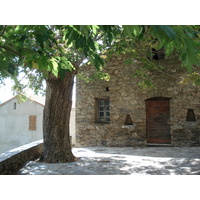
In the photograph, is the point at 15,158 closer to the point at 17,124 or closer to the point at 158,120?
the point at 158,120

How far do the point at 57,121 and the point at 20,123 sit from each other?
9479mm

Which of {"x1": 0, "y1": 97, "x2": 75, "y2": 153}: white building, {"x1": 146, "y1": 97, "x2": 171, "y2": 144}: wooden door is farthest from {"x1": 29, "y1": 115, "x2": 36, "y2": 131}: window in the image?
{"x1": 146, "y1": 97, "x2": 171, "y2": 144}: wooden door

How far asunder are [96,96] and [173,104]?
2.23 meters

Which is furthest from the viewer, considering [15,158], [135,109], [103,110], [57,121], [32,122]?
[32,122]

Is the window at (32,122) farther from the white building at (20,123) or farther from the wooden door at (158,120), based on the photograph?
the wooden door at (158,120)

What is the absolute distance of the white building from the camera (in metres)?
12.4

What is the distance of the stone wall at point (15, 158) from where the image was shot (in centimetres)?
302

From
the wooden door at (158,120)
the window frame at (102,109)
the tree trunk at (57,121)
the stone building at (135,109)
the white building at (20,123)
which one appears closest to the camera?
the tree trunk at (57,121)

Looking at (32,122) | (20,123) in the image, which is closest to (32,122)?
(32,122)

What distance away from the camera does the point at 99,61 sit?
1.70 meters

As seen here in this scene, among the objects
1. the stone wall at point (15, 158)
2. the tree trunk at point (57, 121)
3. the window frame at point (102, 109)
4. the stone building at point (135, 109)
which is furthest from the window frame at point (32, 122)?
the tree trunk at point (57, 121)

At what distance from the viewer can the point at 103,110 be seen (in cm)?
707

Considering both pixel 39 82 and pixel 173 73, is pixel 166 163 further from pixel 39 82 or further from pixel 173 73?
pixel 39 82

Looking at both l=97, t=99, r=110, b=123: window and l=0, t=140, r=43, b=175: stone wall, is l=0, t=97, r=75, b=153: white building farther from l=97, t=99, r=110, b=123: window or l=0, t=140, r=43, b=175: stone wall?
l=0, t=140, r=43, b=175: stone wall
